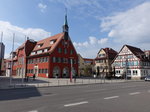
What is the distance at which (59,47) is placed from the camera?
52.9m

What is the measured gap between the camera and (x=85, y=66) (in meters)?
85.8

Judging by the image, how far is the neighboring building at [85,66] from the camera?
77.8 m

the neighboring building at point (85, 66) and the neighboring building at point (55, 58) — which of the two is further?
the neighboring building at point (85, 66)

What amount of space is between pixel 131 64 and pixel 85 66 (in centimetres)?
3093

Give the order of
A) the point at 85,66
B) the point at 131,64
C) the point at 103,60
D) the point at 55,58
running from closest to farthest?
the point at 55,58
the point at 131,64
the point at 103,60
the point at 85,66

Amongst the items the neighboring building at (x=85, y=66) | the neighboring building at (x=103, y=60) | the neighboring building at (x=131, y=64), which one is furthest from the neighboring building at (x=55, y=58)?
the neighboring building at (x=85, y=66)

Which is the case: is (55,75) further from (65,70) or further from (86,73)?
(86,73)

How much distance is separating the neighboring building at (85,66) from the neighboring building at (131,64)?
16.8m

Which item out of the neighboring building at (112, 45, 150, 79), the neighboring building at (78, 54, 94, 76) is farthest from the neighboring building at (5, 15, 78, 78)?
the neighboring building at (78, 54, 94, 76)

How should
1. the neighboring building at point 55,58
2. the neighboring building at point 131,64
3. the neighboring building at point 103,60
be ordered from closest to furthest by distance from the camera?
the neighboring building at point 55,58
the neighboring building at point 131,64
the neighboring building at point 103,60

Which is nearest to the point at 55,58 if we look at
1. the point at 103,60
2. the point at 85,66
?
the point at 103,60

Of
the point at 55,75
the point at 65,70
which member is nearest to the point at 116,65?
the point at 65,70

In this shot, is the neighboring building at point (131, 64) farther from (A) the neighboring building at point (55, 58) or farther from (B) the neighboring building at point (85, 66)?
(A) the neighboring building at point (55, 58)

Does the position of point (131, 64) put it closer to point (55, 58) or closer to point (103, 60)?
point (103, 60)
